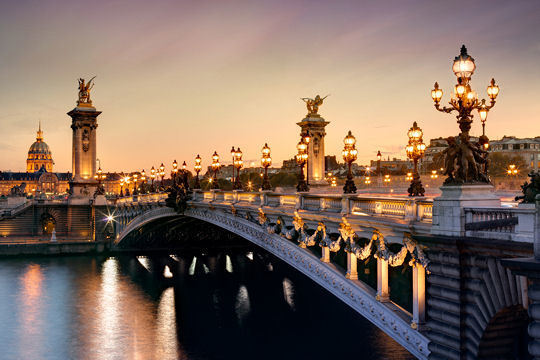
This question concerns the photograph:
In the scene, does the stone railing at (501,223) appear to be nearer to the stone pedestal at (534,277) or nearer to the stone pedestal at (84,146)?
the stone pedestal at (534,277)

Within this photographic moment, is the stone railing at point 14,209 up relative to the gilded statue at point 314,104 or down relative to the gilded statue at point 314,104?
down

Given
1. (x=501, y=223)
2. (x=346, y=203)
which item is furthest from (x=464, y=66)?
(x=346, y=203)

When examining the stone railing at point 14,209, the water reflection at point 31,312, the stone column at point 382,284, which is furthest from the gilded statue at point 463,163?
the stone railing at point 14,209

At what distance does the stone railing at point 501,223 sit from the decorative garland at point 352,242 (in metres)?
2.01

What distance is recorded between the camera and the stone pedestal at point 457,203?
47.0 ft

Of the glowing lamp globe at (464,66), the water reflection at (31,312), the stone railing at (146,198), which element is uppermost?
the glowing lamp globe at (464,66)

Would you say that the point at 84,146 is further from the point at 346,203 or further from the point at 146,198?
the point at 346,203

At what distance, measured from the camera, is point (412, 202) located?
16688 mm

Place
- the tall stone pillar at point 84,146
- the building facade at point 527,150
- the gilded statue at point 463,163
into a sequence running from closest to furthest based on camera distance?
the gilded statue at point 463,163, the tall stone pillar at point 84,146, the building facade at point 527,150

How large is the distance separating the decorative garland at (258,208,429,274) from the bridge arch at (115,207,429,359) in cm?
55

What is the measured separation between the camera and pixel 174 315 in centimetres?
3906

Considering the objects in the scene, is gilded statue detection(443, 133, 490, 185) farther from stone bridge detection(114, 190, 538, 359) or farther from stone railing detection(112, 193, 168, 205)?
stone railing detection(112, 193, 168, 205)

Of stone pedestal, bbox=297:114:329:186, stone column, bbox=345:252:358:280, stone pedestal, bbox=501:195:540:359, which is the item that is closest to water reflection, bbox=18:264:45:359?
stone column, bbox=345:252:358:280

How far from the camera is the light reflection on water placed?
30.7 m
